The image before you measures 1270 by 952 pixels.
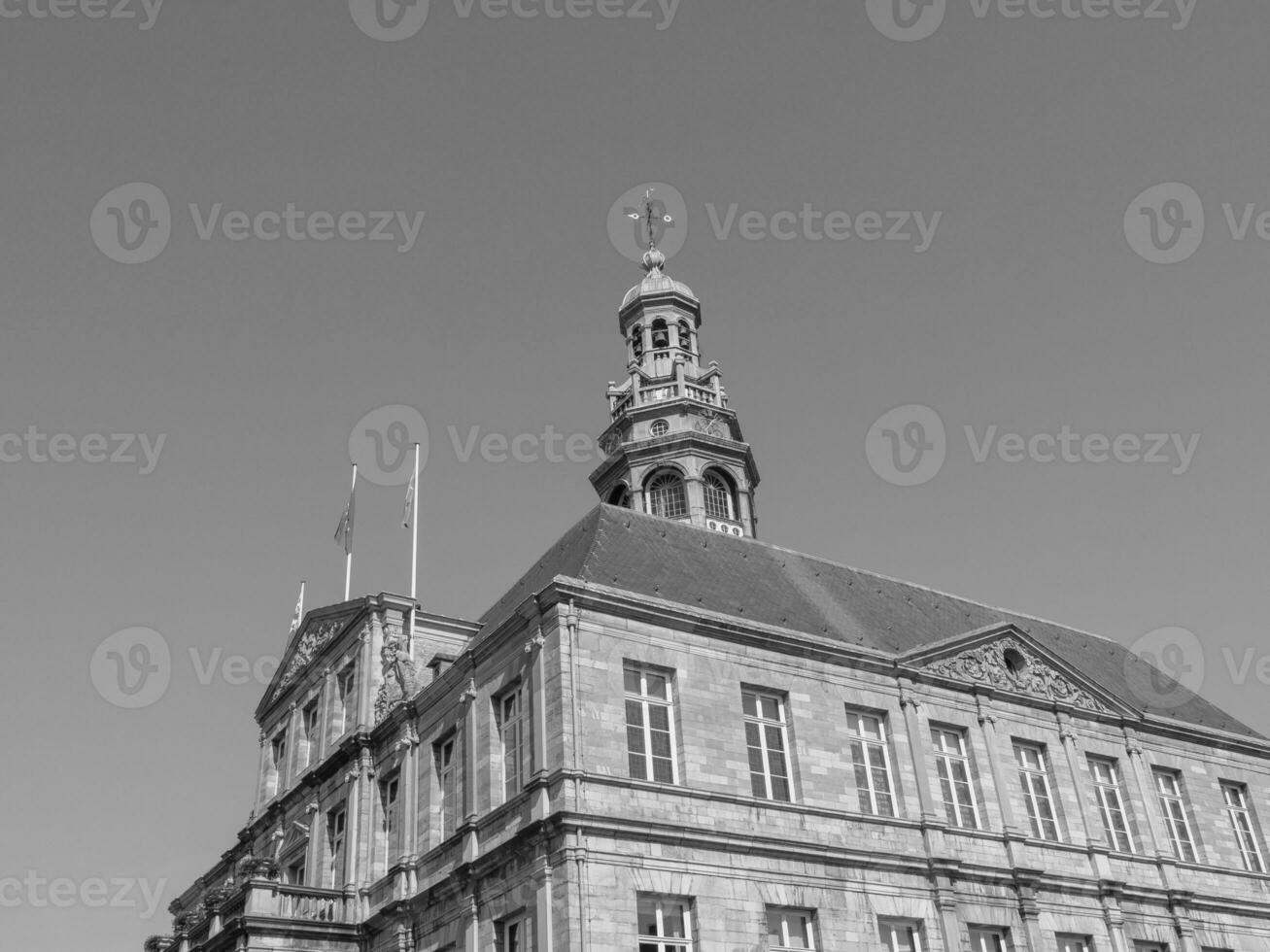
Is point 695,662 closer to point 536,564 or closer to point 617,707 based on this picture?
point 617,707

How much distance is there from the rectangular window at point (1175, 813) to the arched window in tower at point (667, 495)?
1430 cm

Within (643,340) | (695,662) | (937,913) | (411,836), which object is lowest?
(937,913)

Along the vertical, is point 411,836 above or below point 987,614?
below

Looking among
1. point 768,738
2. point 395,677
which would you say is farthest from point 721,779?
point 395,677

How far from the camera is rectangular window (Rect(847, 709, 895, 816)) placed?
87.1ft

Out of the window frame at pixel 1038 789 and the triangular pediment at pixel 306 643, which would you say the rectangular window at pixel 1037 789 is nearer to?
the window frame at pixel 1038 789

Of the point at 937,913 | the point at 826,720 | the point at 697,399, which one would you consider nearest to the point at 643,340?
the point at 697,399

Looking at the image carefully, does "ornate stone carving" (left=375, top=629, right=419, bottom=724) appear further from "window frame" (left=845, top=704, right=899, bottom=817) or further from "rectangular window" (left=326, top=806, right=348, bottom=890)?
"window frame" (left=845, top=704, right=899, bottom=817)

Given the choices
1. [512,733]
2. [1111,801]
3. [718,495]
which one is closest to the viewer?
[512,733]

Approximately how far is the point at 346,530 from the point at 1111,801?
2100cm

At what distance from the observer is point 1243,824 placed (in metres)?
33.5

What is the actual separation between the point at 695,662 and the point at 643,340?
738 inches

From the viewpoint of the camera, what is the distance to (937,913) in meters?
25.7

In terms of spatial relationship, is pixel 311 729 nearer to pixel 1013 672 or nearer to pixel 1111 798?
pixel 1013 672
